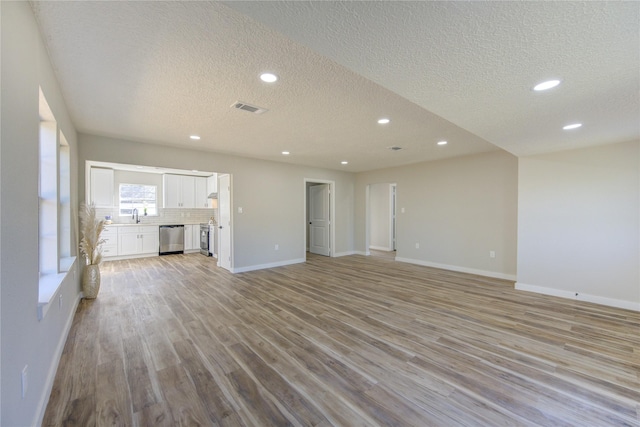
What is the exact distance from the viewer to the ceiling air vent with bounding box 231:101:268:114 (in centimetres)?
280

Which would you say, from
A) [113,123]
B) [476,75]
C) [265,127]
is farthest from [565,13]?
[113,123]

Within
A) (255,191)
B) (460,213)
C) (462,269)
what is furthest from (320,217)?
(462,269)

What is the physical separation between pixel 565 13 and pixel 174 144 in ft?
16.2

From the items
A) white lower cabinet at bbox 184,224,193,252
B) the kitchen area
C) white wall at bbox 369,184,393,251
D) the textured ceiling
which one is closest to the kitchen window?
the kitchen area

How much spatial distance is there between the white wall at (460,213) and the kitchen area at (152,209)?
5035mm

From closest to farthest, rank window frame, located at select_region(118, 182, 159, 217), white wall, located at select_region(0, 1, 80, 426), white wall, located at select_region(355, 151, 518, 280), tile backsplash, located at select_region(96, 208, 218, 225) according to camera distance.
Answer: white wall, located at select_region(0, 1, 80, 426), white wall, located at select_region(355, 151, 518, 280), tile backsplash, located at select_region(96, 208, 218, 225), window frame, located at select_region(118, 182, 159, 217)

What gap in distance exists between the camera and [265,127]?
11.8 ft

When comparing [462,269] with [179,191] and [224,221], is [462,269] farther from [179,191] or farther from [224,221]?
[179,191]

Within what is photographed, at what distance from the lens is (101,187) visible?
700 cm

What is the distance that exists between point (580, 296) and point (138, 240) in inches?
374

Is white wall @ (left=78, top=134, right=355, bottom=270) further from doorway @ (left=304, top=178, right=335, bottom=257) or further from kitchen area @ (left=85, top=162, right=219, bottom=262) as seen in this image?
kitchen area @ (left=85, top=162, right=219, bottom=262)

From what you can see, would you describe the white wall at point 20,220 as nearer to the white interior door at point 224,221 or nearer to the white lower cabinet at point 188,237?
the white interior door at point 224,221

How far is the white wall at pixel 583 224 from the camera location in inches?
140

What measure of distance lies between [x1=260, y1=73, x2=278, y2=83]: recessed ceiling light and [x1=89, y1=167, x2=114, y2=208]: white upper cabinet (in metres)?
6.99
